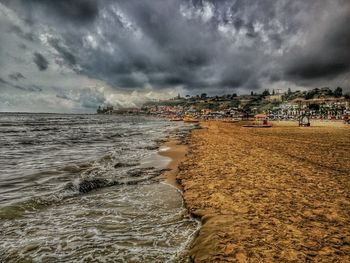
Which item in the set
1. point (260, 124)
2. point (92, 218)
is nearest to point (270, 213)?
point (92, 218)

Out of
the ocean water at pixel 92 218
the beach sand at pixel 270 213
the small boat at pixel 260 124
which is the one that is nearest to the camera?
Result: the beach sand at pixel 270 213

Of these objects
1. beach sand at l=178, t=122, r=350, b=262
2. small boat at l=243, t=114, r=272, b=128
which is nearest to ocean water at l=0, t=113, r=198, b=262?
beach sand at l=178, t=122, r=350, b=262

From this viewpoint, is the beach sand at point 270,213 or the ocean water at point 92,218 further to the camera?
the ocean water at point 92,218

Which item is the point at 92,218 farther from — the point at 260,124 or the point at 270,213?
the point at 260,124

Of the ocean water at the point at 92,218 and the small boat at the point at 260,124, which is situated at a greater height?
the small boat at the point at 260,124

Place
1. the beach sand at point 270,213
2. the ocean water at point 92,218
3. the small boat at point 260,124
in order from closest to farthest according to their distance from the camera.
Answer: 1. the beach sand at point 270,213
2. the ocean water at point 92,218
3. the small boat at point 260,124

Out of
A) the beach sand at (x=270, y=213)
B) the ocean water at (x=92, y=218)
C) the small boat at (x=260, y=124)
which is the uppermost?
the small boat at (x=260, y=124)

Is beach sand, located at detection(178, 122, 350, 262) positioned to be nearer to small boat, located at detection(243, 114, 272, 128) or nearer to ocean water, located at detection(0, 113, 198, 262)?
ocean water, located at detection(0, 113, 198, 262)

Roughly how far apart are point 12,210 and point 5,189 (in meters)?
2.70

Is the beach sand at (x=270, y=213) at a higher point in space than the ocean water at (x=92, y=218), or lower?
higher

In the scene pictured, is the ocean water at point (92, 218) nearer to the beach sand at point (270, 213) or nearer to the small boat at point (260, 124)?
the beach sand at point (270, 213)

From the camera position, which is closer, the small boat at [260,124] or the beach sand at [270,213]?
the beach sand at [270,213]

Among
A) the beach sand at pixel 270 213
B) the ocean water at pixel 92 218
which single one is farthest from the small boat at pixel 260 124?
the ocean water at pixel 92 218

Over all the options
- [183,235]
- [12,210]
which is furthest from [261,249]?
[12,210]
